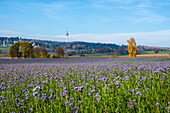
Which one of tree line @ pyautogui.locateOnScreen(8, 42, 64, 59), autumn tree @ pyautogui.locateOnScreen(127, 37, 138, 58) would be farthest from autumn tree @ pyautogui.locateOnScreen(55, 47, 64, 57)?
autumn tree @ pyautogui.locateOnScreen(127, 37, 138, 58)

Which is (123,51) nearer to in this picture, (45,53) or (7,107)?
(45,53)

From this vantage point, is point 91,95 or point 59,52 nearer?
point 91,95

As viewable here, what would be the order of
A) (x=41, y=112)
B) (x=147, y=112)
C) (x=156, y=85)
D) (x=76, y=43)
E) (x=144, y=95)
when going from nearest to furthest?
(x=147, y=112) < (x=41, y=112) < (x=144, y=95) < (x=156, y=85) < (x=76, y=43)

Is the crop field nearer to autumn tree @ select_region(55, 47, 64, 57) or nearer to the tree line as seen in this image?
the tree line

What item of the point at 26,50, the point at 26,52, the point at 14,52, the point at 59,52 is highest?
the point at 26,50

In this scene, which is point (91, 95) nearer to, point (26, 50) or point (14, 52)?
point (26, 50)

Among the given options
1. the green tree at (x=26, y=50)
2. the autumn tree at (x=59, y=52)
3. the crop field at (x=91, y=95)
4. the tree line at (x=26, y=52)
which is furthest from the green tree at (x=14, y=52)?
the crop field at (x=91, y=95)

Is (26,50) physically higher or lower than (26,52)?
higher

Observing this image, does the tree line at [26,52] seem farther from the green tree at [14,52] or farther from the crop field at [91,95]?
the crop field at [91,95]

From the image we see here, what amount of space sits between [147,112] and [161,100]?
1083 millimetres

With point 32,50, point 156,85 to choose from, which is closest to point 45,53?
point 32,50

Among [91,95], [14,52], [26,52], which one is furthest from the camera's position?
[14,52]

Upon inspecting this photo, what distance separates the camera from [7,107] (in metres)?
5.09

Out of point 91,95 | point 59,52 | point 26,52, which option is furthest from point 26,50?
point 91,95
